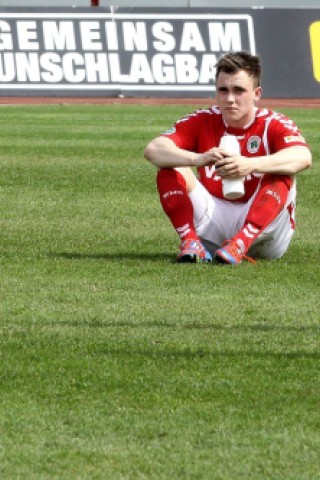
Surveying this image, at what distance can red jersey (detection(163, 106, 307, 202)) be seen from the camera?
8.23 metres

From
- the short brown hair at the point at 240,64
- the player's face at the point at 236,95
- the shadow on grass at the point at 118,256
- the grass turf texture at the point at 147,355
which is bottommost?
the shadow on grass at the point at 118,256

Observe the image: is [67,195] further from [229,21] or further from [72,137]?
[229,21]

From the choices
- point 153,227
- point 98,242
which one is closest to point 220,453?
point 98,242

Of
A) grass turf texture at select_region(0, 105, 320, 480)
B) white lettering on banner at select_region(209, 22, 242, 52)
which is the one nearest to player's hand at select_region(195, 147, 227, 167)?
grass turf texture at select_region(0, 105, 320, 480)

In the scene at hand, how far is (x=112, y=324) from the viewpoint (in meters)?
6.25

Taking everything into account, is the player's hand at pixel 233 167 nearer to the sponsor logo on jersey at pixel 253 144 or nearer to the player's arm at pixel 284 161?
the player's arm at pixel 284 161

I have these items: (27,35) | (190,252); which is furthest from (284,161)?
(27,35)

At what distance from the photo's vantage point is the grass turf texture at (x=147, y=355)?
170 inches

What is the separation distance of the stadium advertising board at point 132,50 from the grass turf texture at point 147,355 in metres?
16.9

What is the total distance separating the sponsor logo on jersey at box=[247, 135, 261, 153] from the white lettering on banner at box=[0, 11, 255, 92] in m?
19.3

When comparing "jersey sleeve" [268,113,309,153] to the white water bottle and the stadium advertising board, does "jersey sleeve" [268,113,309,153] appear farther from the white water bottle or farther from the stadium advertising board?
the stadium advertising board

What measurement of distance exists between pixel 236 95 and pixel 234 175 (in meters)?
0.53

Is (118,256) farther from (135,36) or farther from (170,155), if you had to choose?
(135,36)

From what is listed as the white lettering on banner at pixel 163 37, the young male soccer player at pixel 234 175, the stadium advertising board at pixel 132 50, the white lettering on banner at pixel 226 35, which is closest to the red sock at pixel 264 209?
the young male soccer player at pixel 234 175
